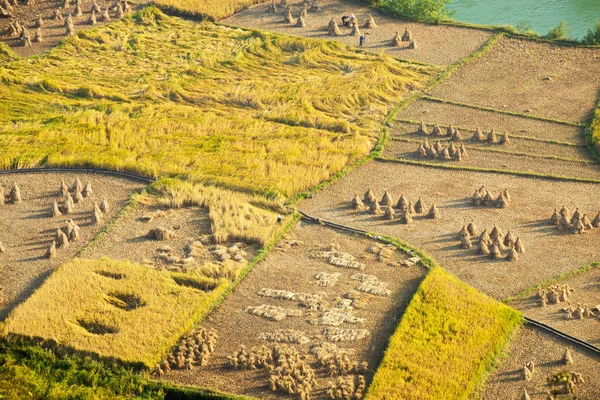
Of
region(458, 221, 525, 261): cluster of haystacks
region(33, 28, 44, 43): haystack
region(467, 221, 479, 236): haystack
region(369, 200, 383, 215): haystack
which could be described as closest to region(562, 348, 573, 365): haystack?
region(458, 221, 525, 261): cluster of haystacks

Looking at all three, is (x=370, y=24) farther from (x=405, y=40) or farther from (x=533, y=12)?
(x=533, y=12)

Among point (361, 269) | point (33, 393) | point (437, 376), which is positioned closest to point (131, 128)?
point (361, 269)

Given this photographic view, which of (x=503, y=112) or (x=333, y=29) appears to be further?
(x=333, y=29)

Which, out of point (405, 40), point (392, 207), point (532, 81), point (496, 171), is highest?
point (405, 40)

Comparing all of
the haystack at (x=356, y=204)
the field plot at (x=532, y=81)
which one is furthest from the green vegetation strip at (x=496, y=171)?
the field plot at (x=532, y=81)

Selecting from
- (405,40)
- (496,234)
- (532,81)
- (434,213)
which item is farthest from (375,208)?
(405,40)

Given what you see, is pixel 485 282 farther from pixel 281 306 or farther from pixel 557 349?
pixel 281 306

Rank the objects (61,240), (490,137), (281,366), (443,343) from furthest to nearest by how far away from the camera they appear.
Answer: (490,137), (61,240), (443,343), (281,366)
